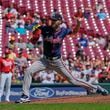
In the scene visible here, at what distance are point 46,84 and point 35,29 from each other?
20.0ft

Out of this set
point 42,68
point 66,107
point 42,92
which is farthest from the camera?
point 42,92

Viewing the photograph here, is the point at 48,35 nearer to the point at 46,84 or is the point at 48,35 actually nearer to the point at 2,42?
the point at 46,84

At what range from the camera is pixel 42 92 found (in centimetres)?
1628

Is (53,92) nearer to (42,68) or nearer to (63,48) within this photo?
(63,48)

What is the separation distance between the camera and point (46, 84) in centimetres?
1623

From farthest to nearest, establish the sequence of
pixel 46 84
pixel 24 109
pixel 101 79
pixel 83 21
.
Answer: pixel 83 21 < pixel 101 79 < pixel 46 84 < pixel 24 109

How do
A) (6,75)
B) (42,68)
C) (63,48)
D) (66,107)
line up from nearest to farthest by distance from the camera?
(66,107)
(42,68)
(6,75)
(63,48)

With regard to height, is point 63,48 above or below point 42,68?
above

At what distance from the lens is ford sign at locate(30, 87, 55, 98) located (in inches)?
637

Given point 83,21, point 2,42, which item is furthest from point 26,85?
point 83,21

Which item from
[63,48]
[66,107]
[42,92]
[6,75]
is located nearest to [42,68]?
[66,107]

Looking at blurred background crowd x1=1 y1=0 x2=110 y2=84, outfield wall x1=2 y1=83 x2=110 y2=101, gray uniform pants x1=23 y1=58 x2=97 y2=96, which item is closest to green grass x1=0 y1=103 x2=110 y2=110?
gray uniform pants x1=23 y1=58 x2=97 y2=96

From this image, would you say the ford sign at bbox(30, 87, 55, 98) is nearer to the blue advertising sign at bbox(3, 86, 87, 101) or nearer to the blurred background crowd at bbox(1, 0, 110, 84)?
the blue advertising sign at bbox(3, 86, 87, 101)

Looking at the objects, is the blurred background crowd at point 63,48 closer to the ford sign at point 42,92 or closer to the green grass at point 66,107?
the ford sign at point 42,92
